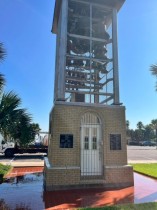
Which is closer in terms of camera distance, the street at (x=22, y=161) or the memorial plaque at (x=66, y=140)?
the memorial plaque at (x=66, y=140)

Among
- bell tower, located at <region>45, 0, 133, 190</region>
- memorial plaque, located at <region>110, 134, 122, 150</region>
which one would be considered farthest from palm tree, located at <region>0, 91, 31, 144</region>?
memorial plaque, located at <region>110, 134, 122, 150</region>

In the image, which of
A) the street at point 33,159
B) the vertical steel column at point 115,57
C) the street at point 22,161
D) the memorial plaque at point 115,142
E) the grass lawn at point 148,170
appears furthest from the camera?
the street at point 33,159

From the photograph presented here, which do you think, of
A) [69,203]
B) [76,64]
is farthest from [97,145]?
[76,64]

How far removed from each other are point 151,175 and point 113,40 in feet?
21.2

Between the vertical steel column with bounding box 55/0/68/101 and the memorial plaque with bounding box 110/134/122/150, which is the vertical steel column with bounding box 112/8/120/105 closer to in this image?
the memorial plaque with bounding box 110/134/122/150

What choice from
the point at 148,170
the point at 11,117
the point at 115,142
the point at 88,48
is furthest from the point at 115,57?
the point at 148,170

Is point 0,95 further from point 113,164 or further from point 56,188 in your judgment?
point 113,164

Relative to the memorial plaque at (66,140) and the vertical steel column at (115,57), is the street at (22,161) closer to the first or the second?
the memorial plaque at (66,140)

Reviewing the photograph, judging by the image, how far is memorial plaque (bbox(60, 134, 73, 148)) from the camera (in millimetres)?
7992

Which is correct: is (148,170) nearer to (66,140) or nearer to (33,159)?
(66,140)

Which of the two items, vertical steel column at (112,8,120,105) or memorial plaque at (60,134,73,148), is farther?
vertical steel column at (112,8,120,105)

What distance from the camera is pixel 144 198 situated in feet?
21.4

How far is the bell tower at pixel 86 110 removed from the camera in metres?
7.98

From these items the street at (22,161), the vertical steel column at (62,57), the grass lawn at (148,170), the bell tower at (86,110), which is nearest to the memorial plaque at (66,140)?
the bell tower at (86,110)
